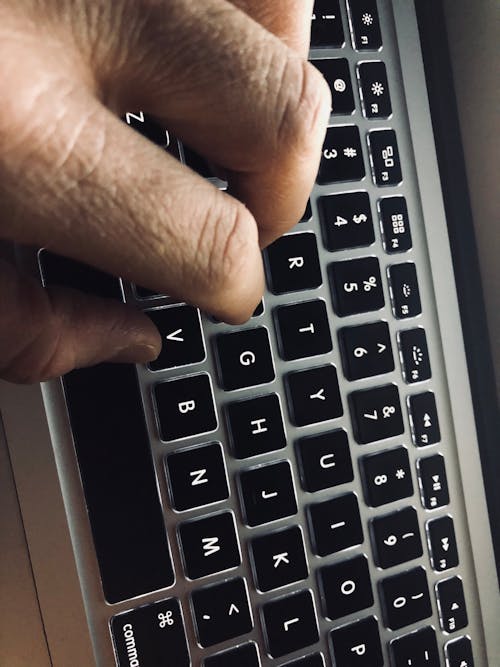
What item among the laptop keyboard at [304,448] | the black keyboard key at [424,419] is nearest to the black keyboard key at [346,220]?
the laptop keyboard at [304,448]

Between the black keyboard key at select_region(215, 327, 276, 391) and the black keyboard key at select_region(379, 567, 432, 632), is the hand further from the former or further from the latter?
the black keyboard key at select_region(379, 567, 432, 632)

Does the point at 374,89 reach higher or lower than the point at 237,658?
higher

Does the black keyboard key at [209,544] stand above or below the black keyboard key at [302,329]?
below

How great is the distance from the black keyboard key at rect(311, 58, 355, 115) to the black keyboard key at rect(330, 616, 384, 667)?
316mm

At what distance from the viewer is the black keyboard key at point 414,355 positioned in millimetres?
432

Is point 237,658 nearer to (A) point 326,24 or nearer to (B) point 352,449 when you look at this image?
(B) point 352,449

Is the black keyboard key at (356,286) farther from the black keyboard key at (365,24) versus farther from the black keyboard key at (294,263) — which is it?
the black keyboard key at (365,24)

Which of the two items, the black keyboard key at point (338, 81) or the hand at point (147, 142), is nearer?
the hand at point (147, 142)

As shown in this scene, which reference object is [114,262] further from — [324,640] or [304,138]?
[324,640]

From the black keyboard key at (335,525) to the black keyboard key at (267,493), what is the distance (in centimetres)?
2

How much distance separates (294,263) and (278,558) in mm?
175

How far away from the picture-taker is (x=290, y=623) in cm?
41

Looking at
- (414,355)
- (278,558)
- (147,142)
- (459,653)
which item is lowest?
(459,653)

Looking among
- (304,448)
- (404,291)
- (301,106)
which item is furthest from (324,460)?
(301,106)
